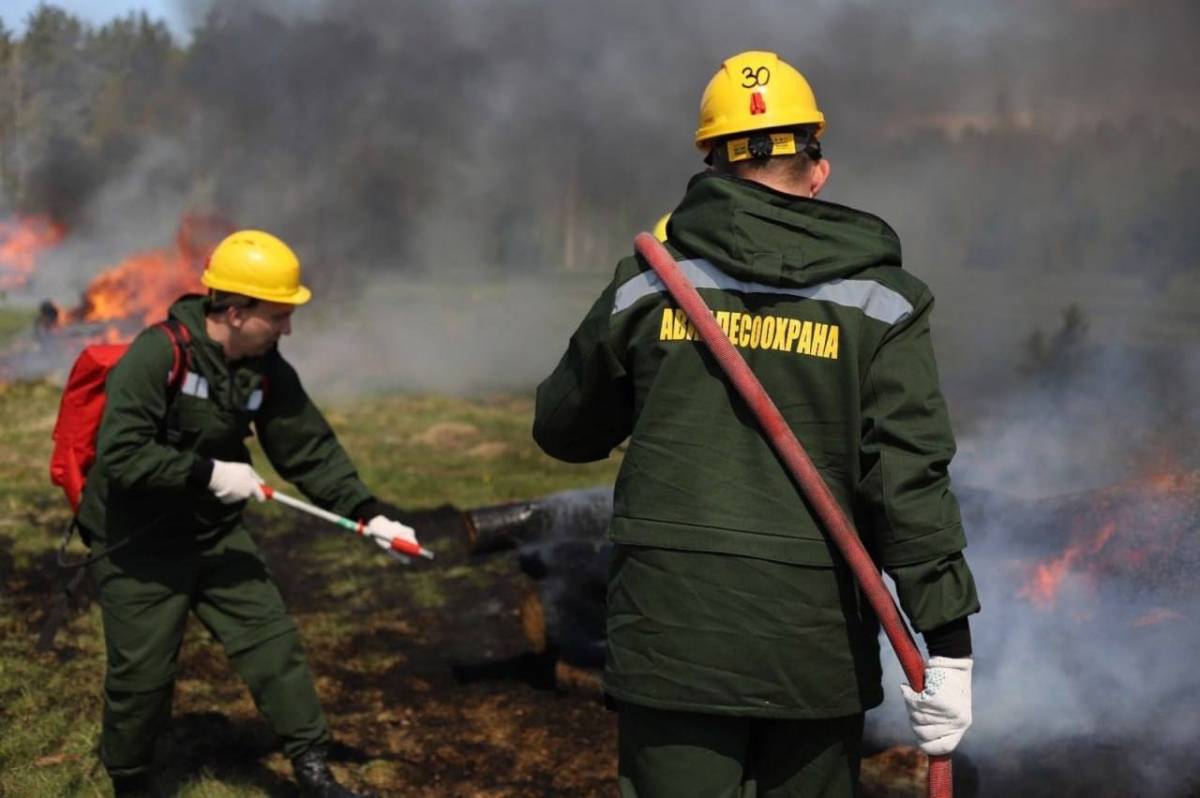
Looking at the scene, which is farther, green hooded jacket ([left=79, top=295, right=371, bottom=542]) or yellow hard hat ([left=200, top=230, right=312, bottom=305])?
yellow hard hat ([left=200, top=230, right=312, bottom=305])

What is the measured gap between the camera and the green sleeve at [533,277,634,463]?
234cm

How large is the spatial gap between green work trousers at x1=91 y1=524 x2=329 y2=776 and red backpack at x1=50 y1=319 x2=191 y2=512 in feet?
1.02

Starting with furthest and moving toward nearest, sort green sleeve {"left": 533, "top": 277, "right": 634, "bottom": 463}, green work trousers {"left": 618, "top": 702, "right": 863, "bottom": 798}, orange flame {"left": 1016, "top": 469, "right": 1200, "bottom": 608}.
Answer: orange flame {"left": 1016, "top": 469, "right": 1200, "bottom": 608} < green sleeve {"left": 533, "top": 277, "right": 634, "bottom": 463} < green work trousers {"left": 618, "top": 702, "right": 863, "bottom": 798}

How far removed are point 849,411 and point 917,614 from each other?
0.37 meters

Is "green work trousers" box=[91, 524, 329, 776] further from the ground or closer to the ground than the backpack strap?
closer to the ground

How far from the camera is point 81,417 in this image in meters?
3.94

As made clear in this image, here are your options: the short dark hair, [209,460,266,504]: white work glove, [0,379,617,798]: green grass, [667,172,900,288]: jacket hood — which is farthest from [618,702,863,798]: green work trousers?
[0,379,617,798]: green grass

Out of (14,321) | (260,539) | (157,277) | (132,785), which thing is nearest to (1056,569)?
(132,785)

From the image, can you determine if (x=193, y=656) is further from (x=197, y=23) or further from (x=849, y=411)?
(x=197, y=23)

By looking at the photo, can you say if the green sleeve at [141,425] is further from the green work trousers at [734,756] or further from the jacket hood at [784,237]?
the jacket hood at [784,237]

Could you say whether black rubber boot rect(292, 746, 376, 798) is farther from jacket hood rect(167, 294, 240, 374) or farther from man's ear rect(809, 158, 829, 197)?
man's ear rect(809, 158, 829, 197)

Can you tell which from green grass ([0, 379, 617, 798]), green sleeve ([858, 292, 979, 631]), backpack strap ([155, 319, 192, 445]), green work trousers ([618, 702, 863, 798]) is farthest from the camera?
green grass ([0, 379, 617, 798])

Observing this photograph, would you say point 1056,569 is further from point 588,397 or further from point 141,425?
point 141,425

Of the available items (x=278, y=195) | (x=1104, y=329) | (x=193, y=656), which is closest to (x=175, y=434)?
(x=193, y=656)
